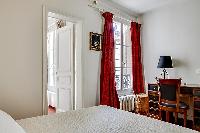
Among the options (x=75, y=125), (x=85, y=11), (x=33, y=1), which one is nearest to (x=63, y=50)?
(x=85, y=11)

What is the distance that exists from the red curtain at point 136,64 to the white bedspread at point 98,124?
112 inches

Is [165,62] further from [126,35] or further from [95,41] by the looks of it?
[95,41]

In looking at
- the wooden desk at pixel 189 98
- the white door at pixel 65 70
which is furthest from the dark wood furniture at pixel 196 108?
the white door at pixel 65 70

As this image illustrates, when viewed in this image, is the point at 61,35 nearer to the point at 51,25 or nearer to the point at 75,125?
the point at 51,25

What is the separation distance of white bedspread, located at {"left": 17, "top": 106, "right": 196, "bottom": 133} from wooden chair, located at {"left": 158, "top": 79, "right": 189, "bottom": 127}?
1621mm

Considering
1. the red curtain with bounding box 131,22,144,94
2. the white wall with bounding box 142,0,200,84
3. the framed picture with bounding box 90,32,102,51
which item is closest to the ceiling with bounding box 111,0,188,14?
the white wall with bounding box 142,0,200,84

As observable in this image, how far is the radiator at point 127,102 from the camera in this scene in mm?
4340

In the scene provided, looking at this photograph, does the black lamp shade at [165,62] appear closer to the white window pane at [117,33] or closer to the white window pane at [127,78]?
the white window pane at [127,78]

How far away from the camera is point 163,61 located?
399 centimetres

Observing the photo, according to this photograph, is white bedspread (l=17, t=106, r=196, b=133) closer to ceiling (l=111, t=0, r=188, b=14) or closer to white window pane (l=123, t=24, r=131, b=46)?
ceiling (l=111, t=0, r=188, b=14)

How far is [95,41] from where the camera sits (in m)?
3.79

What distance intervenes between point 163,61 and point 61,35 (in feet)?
7.60

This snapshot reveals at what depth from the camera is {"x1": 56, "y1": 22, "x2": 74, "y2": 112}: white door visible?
3730 millimetres

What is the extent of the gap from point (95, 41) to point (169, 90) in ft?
5.64
